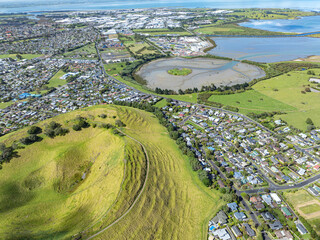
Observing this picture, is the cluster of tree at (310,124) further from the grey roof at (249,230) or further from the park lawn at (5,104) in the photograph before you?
the park lawn at (5,104)

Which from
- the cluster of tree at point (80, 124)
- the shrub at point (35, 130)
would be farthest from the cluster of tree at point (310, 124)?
the shrub at point (35, 130)

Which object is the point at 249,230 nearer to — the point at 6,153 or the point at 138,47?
the point at 6,153

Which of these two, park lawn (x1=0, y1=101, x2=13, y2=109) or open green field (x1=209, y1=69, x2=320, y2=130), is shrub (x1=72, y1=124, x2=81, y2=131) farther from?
open green field (x1=209, y1=69, x2=320, y2=130)

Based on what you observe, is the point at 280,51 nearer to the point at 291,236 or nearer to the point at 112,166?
the point at 291,236

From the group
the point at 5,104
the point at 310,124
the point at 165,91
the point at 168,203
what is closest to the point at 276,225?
the point at 168,203

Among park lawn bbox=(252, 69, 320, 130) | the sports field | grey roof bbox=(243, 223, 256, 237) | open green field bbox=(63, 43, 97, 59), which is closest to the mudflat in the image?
park lawn bbox=(252, 69, 320, 130)

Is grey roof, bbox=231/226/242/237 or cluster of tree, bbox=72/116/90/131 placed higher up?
cluster of tree, bbox=72/116/90/131

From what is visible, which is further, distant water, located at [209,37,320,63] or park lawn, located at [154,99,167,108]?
distant water, located at [209,37,320,63]
